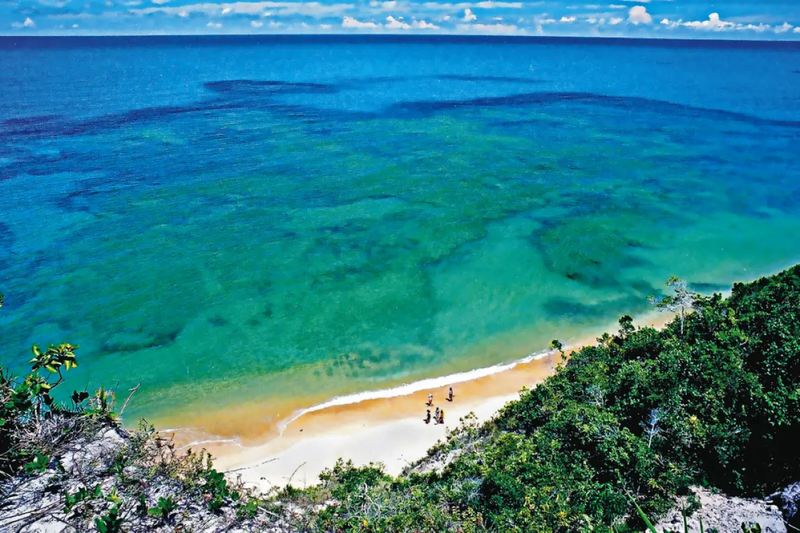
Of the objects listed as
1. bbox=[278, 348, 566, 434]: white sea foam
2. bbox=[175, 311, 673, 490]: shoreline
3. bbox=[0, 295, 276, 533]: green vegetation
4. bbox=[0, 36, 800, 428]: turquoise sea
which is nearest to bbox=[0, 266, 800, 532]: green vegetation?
bbox=[0, 295, 276, 533]: green vegetation

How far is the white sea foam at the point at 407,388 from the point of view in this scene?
76.4ft

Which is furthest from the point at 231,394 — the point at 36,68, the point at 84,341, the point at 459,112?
the point at 36,68

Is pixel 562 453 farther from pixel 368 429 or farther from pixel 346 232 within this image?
pixel 346 232

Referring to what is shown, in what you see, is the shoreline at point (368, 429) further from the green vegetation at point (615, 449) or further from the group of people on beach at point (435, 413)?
the green vegetation at point (615, 449)

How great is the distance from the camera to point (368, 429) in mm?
22047

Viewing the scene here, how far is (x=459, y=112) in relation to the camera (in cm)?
8331

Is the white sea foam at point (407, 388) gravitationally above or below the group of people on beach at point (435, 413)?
above

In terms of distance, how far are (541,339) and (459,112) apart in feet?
203

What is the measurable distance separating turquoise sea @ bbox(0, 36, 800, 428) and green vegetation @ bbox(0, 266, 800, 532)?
9236mm

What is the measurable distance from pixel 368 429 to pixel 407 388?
10.7 ft

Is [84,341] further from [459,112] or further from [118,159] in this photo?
[459,112]

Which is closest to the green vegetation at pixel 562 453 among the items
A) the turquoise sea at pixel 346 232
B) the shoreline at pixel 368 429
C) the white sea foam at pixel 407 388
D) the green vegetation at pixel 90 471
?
the green vegetation at pixel 90 471

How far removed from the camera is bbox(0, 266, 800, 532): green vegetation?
10.5 metres

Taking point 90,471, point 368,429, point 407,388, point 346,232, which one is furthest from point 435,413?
point 346,232
